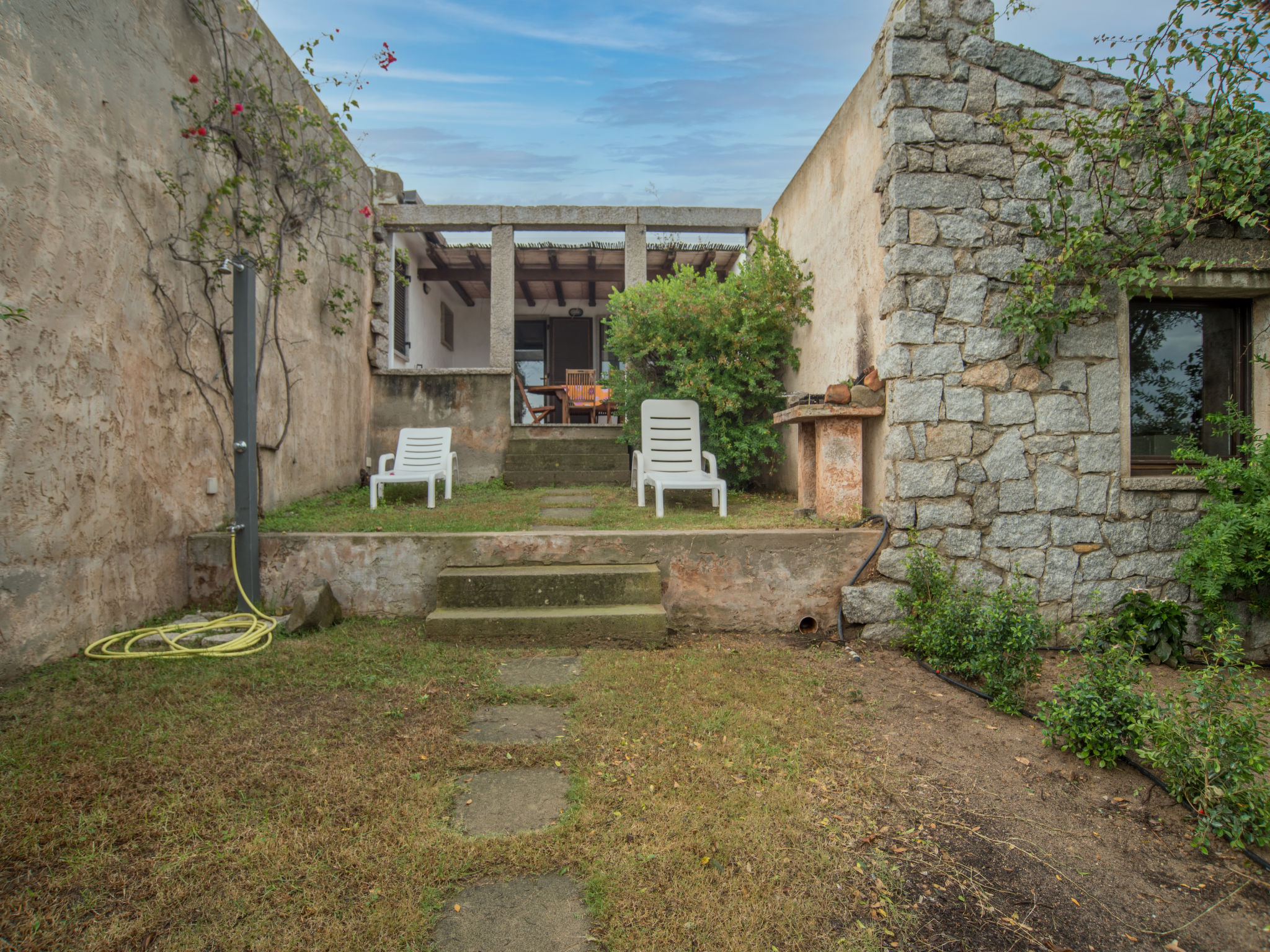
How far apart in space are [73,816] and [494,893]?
1197mm

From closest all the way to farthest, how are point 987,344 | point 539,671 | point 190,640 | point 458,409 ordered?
point 539,671, point 190,640, point 987,344, point 458,409

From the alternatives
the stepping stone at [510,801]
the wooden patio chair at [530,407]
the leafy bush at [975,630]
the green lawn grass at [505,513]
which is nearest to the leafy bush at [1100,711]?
the leafy bush at [975,630]

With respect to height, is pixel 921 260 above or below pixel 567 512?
above

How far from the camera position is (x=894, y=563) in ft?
12.7

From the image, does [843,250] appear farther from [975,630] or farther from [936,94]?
[975,630]

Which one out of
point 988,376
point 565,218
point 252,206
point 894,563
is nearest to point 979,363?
point 988,376

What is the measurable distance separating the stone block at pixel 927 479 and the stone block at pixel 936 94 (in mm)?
2027

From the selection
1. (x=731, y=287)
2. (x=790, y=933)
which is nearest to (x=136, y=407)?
(x=790, y=933)

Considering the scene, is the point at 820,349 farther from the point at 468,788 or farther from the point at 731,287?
the point at 468,788

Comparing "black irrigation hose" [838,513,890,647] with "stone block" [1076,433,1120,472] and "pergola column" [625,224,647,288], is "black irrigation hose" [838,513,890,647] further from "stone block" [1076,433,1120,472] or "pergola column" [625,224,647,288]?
"pergola column" [625,224,647,288]

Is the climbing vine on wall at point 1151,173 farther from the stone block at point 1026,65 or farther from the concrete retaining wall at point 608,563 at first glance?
the concrete retaining wall at point 608,563

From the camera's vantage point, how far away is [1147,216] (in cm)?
388

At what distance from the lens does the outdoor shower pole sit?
3738mm

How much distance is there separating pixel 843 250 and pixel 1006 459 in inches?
73.3
